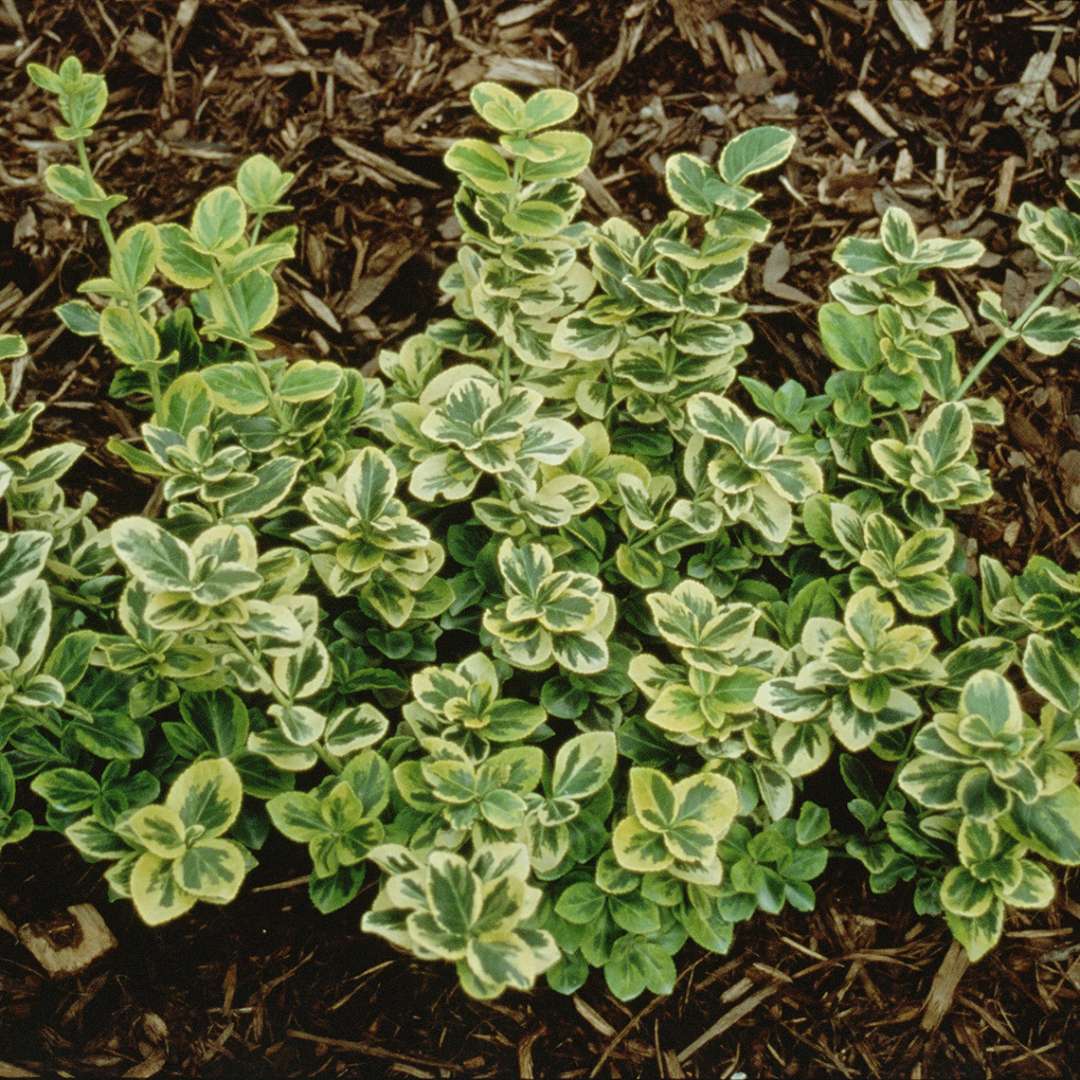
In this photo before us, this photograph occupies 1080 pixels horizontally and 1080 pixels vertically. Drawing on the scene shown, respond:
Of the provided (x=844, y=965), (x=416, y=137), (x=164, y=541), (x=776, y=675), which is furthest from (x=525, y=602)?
(x=416, y=137)

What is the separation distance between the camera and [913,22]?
3402 millimetres

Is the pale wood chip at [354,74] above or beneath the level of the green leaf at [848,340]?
above

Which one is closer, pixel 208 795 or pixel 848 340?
pixel 208 795

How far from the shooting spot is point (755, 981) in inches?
95.2

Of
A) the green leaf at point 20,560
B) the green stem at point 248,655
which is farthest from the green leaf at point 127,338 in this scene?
the green stem at point 248,655

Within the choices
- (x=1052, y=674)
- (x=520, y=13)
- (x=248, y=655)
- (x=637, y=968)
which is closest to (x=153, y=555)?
(x=248, y=655)

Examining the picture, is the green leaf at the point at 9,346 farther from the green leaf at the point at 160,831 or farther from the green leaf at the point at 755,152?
the green leaf at the point at 755,152

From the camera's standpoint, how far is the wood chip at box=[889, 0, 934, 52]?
11.1 feet

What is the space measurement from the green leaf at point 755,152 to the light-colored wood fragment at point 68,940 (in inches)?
Result: 80.9

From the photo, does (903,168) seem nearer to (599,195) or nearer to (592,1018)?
(599,195)

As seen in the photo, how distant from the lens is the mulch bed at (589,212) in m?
2.37

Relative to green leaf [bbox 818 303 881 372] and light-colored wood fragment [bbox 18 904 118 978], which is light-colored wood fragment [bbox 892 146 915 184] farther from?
light-colored wood fragment [bbox 18 904 118 978]

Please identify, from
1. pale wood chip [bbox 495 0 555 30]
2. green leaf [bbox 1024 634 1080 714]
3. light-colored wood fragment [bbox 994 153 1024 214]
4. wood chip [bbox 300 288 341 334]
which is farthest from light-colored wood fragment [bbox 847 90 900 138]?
green leaf [bbox 1024 634 1080 714]

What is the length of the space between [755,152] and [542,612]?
3.29ft
